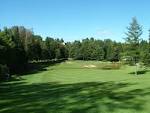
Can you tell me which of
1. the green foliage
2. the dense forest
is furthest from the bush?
the green foliage

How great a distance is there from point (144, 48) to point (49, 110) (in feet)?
189

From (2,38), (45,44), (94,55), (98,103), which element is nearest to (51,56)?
(45,44)

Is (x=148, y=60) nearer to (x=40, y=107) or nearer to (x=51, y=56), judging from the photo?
(x=40, y=107)

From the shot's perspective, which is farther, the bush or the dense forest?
the dense forest

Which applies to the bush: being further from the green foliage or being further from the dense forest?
the green foliage

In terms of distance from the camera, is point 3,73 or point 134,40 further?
point 134,40

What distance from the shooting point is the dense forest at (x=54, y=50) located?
240 ft

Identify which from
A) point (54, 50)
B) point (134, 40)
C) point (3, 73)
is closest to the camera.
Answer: point (3, 73)

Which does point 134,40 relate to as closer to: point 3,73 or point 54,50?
point 3,73

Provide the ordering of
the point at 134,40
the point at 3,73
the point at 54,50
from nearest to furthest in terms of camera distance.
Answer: the point at 3,73 < the point at 134,40 < the point at 54,50

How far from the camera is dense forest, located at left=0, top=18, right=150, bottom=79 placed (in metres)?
73.2

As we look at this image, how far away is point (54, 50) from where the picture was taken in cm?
17075

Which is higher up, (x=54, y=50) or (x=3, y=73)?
(x=54, y=50)

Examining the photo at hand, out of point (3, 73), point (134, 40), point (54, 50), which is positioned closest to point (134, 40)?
point (134, 40)
